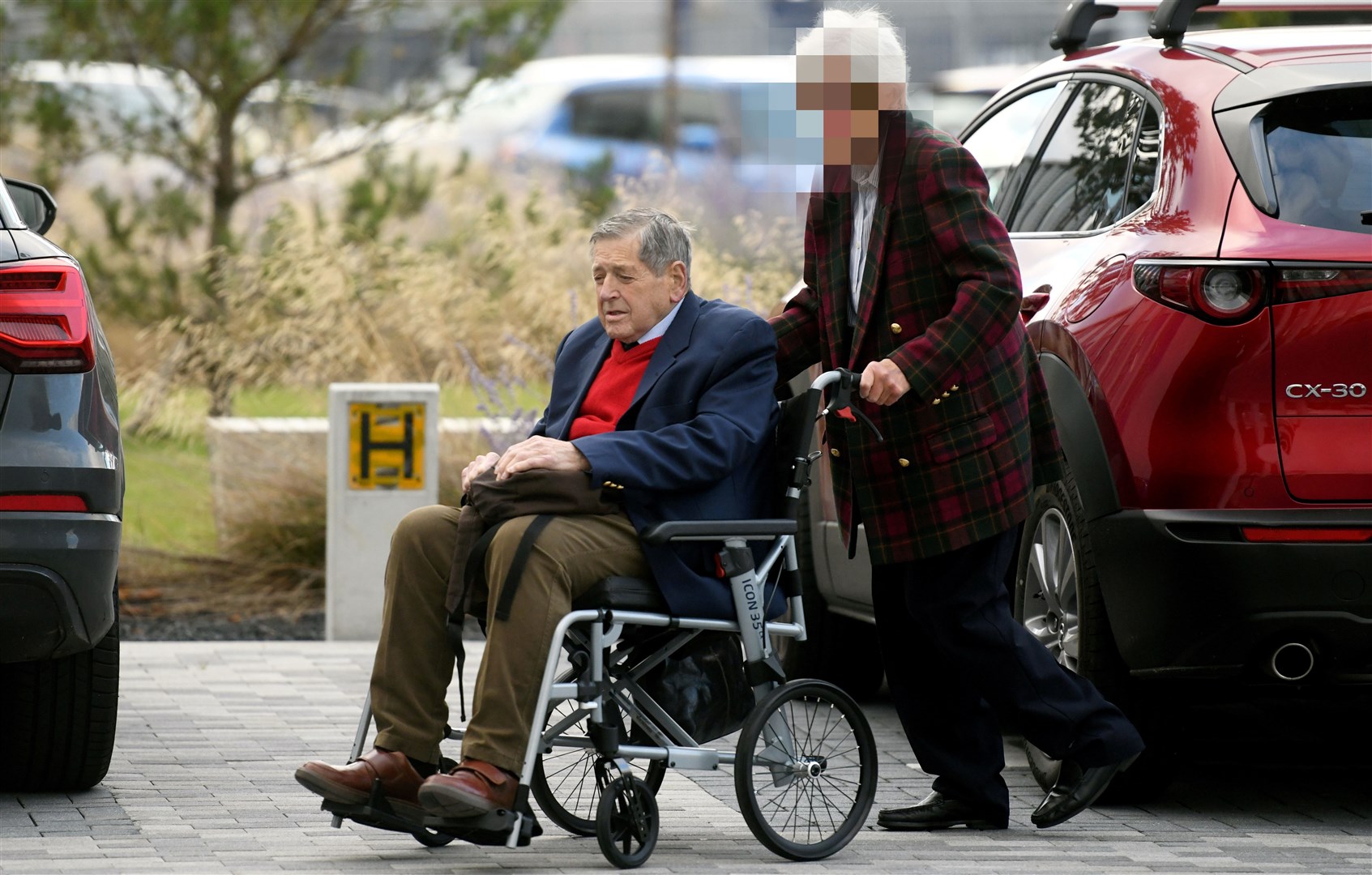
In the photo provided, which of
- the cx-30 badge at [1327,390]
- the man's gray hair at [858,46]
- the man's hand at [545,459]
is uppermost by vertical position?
the man's gray hair at [858,46]

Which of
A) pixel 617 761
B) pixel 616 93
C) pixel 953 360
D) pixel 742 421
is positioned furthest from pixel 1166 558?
pixel 616 93

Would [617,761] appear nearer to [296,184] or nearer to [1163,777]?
[1163,777]

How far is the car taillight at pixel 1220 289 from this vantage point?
14.3ft

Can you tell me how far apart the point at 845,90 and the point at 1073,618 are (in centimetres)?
138

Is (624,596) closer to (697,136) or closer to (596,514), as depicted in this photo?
(596,514)

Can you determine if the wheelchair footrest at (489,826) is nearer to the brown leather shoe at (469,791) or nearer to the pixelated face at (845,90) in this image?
the brown leather shoe at (469,791)

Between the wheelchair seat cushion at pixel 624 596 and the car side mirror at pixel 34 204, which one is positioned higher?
the car side mirror at pixel 34 204

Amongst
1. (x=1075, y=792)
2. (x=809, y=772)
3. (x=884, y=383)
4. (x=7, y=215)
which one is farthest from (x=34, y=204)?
(x=1075, y=792)

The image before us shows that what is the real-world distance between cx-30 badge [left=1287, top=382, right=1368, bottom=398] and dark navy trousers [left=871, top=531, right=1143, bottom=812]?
680mm

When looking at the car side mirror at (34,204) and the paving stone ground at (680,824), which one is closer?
the paving stone ground at (680,824)

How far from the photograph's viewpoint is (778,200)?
4.95m

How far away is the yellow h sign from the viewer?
773cm

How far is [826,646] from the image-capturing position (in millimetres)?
6375

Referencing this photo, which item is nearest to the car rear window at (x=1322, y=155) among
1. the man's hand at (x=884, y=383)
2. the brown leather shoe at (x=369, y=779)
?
the man's hand at (x=884, y=383)
